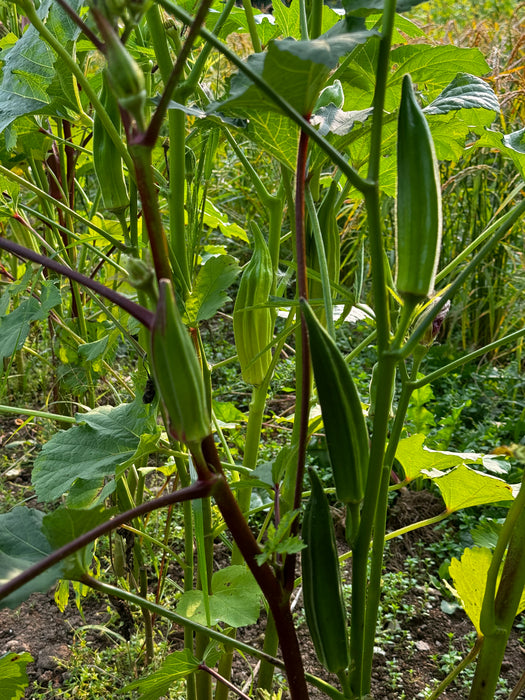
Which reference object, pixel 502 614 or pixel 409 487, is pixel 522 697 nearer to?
pixel 502 614

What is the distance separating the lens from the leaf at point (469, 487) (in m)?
0.75

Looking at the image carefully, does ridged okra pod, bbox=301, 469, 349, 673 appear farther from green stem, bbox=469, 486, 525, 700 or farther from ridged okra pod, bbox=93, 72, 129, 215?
ridged okra pod, bbox=93, 72, 129, 215

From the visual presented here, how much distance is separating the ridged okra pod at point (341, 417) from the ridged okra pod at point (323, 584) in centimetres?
3

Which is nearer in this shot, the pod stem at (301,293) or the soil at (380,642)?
the pod stem at (301,293)

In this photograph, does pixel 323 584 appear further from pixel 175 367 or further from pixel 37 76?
pixel 37 76

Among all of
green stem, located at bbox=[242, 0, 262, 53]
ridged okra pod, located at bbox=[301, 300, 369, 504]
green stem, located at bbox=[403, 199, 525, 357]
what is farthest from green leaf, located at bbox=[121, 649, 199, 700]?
green stem, located at bbox=[242, 0, 262, 53]

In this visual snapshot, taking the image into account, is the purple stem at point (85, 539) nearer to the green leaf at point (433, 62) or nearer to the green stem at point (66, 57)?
the green stem at point (66, 57)

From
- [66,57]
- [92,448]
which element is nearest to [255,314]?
[92,448]

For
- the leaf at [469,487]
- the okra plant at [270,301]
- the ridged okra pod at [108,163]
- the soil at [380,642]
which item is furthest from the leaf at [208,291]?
the soil at [380,642]

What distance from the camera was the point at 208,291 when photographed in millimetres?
671

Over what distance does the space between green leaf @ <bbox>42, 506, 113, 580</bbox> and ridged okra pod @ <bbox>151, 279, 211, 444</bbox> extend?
117 mm

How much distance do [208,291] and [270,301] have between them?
116mm

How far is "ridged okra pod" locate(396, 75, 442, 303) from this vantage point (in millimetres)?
460

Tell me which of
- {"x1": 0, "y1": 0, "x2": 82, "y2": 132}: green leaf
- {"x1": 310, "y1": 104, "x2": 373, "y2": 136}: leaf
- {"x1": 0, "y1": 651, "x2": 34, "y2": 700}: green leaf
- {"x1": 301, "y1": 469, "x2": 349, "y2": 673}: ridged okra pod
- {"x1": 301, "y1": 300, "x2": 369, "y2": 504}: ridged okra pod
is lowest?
{"x1": 0, "y1": 651, "x2": 34, "y2": 700}: green leaf
